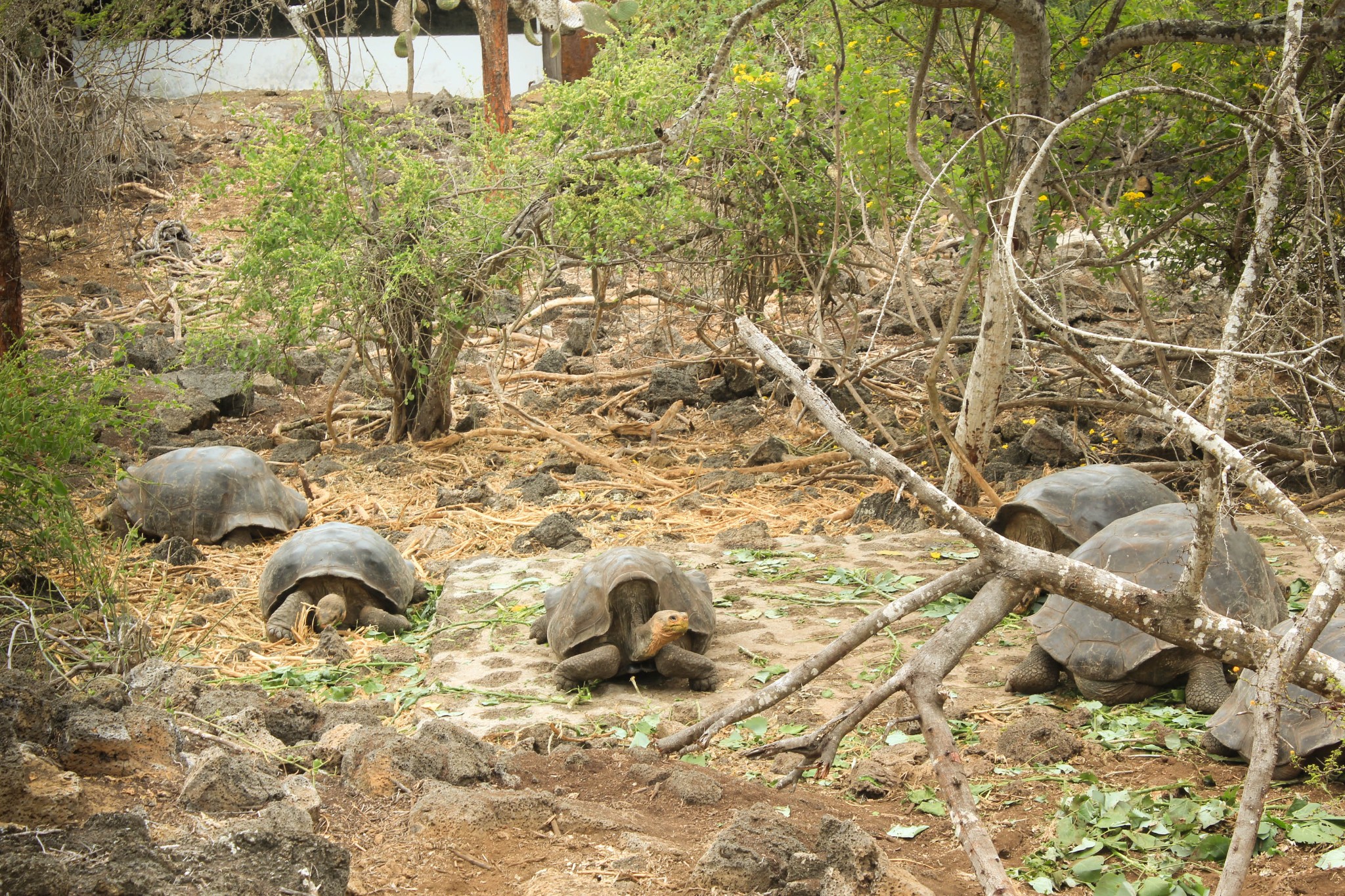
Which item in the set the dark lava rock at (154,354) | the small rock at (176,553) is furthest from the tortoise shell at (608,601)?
the dark lava rock at (154,354)

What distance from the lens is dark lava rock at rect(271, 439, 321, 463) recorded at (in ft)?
28.7

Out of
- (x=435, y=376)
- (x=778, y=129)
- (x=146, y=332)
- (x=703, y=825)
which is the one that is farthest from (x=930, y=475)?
(x=146, y=332)

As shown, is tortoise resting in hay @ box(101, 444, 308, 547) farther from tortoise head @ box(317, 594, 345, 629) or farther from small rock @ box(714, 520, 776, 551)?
small rock @ box(714, 520, 776, 551)

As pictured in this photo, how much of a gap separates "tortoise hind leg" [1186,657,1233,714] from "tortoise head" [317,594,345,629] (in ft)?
12.2

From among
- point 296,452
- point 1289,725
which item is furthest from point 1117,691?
point 296,452

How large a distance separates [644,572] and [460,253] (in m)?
3.98

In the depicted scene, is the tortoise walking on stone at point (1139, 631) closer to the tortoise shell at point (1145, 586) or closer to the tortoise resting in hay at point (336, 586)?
the tortoise shell at point (1145, 586)

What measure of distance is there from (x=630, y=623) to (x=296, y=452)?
206 inches

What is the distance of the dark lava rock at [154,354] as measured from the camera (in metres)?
10.7

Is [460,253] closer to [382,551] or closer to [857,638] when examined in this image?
[382,551]

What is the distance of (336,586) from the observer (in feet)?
18.2

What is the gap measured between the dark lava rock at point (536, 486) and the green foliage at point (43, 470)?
289 centimetres

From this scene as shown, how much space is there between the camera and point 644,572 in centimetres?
450

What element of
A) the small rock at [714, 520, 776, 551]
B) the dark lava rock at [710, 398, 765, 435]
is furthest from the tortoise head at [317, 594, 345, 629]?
the dark lava rock at [710, 398, 765, 435]
